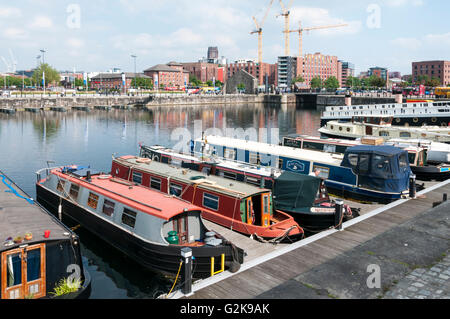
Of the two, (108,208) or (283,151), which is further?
(283,151)

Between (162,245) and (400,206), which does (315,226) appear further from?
(162,245)

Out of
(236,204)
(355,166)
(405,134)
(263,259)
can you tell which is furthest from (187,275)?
(405,134)

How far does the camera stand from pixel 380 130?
44.1m

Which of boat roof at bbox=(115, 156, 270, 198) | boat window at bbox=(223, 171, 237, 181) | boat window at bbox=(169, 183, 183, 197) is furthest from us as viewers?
boat window at bbox=(223, 171, 237, 181)

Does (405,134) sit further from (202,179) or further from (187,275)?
(187,275)

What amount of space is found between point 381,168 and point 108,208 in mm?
15967

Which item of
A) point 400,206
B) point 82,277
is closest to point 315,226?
point 400,206

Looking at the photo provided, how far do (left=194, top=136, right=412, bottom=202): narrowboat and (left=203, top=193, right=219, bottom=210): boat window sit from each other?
364 inches

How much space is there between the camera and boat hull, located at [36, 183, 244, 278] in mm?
14914

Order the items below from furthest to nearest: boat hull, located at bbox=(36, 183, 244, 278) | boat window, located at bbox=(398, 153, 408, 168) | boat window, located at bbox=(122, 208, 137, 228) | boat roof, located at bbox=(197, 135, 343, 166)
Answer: boat roof, located at bbox=(197, 135, 343, 166), boat window, located at bbox=(398, 153, 408, 168), boat window, located at bbox=(122, 208, 137, 228), boat hull, located at bbox=(36, 183, 244, 278)

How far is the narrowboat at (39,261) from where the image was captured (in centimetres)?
1194

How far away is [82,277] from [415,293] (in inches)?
436

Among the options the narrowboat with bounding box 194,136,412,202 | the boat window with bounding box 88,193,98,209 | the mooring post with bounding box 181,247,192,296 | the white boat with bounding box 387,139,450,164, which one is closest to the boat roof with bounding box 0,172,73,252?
the boat window with bounding box 88,193,98,209

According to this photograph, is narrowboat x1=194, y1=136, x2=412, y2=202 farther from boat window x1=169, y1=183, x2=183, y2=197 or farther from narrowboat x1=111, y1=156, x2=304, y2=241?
boat window x1=169, y1=183, x2=183, y2=197
